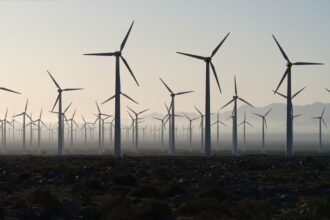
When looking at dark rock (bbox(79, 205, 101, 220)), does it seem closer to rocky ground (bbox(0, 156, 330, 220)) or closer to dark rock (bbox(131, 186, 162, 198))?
rocky ground (bbox(0, 156, 330, 220))

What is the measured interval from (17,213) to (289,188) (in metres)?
19.3

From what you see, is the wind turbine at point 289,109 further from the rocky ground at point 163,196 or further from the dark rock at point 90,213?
the dark rock at point 90,213

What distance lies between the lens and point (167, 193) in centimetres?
3631

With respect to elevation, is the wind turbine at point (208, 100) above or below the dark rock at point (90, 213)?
above

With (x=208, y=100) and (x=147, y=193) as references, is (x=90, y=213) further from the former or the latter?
(x=208, y=100)

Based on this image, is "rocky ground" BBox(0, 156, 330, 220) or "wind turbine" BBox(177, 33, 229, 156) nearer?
"rocky ground" BBox(0, 156, 330, 220)

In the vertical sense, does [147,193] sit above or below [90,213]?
above

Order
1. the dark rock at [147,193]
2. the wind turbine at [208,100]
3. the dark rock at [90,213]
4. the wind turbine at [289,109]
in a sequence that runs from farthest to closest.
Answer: the wind turbine at [289,109]
the wind turbine at [208,100]
the dark rock at [147,193]
the dark rock at [90,213]

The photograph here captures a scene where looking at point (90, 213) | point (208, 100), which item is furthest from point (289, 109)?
point (90, 213)

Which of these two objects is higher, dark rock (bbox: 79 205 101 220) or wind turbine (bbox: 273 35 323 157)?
wind turbine (bbox: 273 35 323 157)

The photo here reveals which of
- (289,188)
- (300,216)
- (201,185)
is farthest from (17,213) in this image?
(289,188)

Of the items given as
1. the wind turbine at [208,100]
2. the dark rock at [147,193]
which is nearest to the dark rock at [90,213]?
the dark rock at [147,193]

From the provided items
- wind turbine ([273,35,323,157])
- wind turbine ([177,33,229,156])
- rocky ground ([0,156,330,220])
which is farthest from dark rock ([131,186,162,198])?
wind turbine ([273,35,323,157])

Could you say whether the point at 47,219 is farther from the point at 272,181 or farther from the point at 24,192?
the point at 272,181
